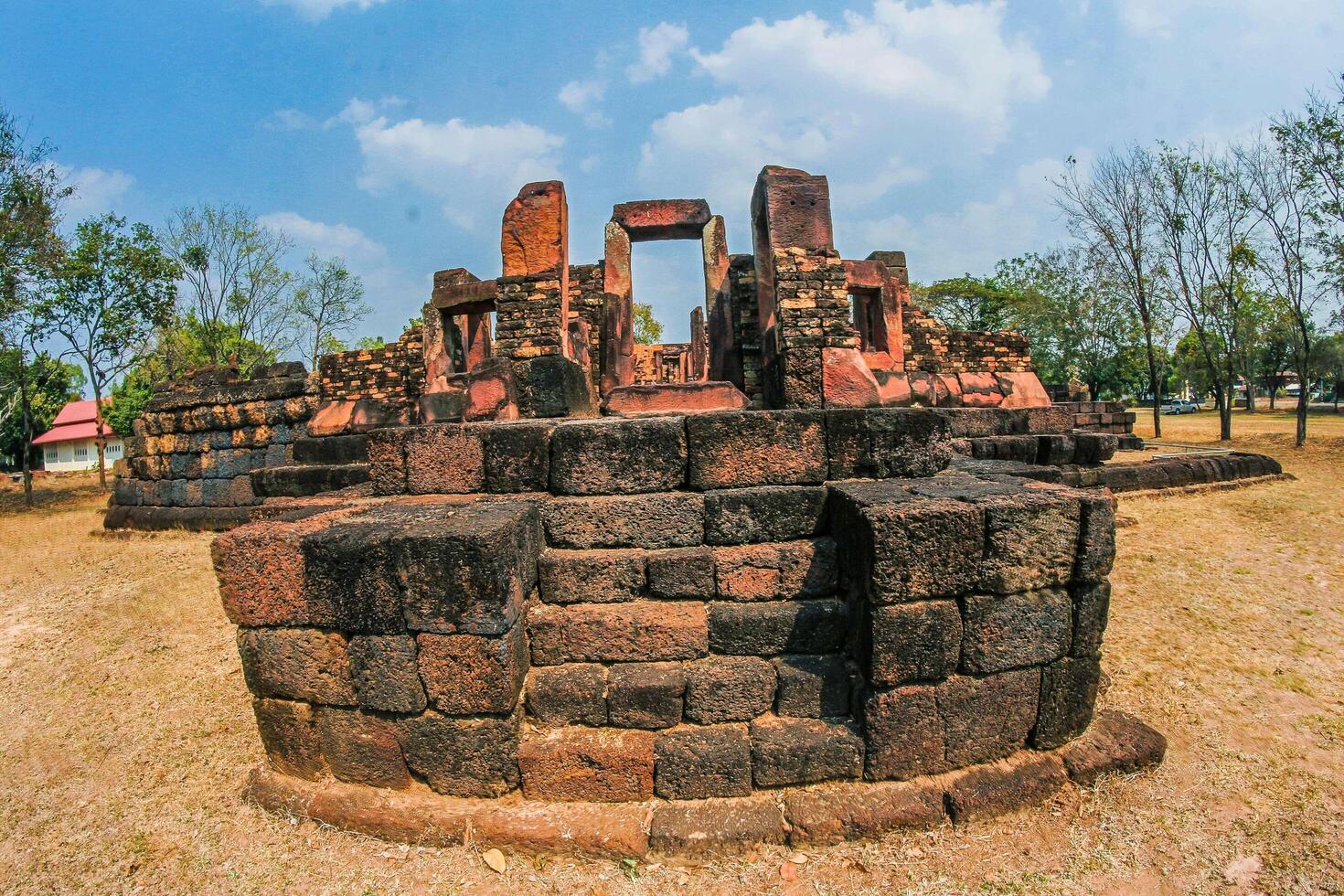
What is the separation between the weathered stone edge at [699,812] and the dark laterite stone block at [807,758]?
0.05 m

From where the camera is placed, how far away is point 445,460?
346 cm

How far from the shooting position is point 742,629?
2.94 m

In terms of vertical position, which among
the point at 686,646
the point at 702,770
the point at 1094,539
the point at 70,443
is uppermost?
the point at 70,443

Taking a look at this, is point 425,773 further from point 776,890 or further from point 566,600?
point 776,890

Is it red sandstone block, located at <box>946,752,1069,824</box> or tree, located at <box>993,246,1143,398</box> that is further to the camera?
tree, located at <box>993,246,1143,398</box>

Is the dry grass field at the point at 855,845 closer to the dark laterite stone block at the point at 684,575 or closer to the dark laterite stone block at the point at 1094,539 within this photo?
the dark laterite stone block at the point at 1094,539

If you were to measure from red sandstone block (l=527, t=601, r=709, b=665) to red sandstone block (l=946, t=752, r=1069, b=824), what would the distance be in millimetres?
1207

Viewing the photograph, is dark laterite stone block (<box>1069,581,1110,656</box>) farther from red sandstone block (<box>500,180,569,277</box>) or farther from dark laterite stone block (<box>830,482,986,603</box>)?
red sandstone block (<box>500,180,569,277</box>)

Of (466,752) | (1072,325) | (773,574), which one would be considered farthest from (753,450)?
(1072,325)

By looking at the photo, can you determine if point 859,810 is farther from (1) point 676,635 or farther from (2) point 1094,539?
(2) point 1094,539

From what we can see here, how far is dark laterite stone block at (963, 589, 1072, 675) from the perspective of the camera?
8.66ft

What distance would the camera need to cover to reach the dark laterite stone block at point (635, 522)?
318cm

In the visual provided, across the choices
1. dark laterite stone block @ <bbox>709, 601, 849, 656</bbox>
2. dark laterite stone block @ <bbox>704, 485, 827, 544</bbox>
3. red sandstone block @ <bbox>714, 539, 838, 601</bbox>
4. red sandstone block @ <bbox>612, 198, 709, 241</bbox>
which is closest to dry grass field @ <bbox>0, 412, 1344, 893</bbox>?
dark laterite stone block @ <bbox>709, 601, 849, 656</bbox>

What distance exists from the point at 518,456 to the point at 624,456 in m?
0.58
